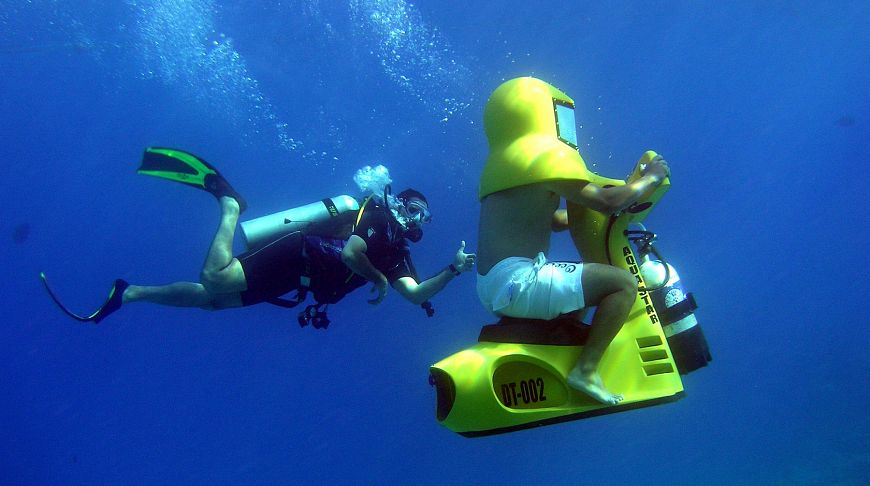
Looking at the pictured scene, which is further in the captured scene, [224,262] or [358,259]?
[224,262]

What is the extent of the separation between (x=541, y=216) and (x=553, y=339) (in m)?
0.75

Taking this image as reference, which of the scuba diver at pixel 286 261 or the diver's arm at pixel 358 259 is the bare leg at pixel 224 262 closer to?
the scuba diver at pixel 286 261

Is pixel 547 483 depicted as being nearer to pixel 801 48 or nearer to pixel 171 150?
pixel 171 150

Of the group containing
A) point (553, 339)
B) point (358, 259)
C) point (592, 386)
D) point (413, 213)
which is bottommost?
point (592, 386)

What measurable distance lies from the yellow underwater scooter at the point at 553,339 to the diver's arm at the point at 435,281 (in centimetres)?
118

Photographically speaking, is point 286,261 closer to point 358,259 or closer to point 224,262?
point 224,262

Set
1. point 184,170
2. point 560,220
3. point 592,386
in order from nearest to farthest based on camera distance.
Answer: point 592,386, point 560,220, point 184,170

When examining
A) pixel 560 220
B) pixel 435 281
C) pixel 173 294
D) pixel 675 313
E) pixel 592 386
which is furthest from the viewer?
pixel 173 294

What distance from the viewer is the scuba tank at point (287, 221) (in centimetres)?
586

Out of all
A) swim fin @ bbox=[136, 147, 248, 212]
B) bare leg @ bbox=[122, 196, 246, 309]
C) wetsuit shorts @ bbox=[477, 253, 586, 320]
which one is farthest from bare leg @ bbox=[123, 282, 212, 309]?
wetsuit shorts @ bbox=[477, 253, 586, 320]

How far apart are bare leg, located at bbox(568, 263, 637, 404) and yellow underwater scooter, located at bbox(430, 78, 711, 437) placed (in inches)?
4.4

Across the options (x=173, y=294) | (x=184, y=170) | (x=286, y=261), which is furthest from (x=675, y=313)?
(x=184, y=170)

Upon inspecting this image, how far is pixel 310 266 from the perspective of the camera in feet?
19.0

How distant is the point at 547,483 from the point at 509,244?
104 feet
